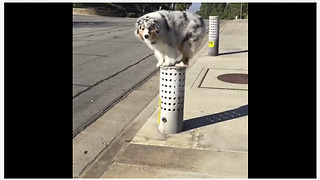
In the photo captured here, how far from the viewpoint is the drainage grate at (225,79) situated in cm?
713

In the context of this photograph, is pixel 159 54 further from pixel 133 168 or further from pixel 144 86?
pixel 144 86

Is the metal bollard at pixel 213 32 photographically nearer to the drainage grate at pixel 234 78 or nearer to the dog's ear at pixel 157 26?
the drainage grate at pixel 234 78

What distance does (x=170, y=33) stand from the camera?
4.26 meters

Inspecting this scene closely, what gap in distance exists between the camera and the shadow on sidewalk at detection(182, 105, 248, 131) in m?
4.95

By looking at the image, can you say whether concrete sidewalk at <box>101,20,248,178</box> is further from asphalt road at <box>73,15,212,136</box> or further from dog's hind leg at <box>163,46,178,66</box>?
asphalt road at <box>73,15,212,136</box>

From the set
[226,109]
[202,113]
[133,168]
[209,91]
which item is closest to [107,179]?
[133,168]

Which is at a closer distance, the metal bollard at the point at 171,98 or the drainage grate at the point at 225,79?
the metal bollard at the point at 171,98

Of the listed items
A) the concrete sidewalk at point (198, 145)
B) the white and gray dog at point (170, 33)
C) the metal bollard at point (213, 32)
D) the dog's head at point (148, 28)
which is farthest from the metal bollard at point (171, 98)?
the metal bollard at point (213, 32)

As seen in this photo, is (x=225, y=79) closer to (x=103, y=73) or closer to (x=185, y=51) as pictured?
(x=103, y=73)

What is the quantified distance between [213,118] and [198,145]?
1.02m

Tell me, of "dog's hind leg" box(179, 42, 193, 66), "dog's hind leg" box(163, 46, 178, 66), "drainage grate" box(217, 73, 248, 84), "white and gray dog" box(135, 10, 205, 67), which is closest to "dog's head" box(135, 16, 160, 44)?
"white and gray dog" box(135, 10, 205, 67)

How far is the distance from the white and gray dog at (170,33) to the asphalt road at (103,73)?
156 cm

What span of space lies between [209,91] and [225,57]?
415 centimetres

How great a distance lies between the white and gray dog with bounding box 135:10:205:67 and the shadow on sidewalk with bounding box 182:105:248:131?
87 centimetres
